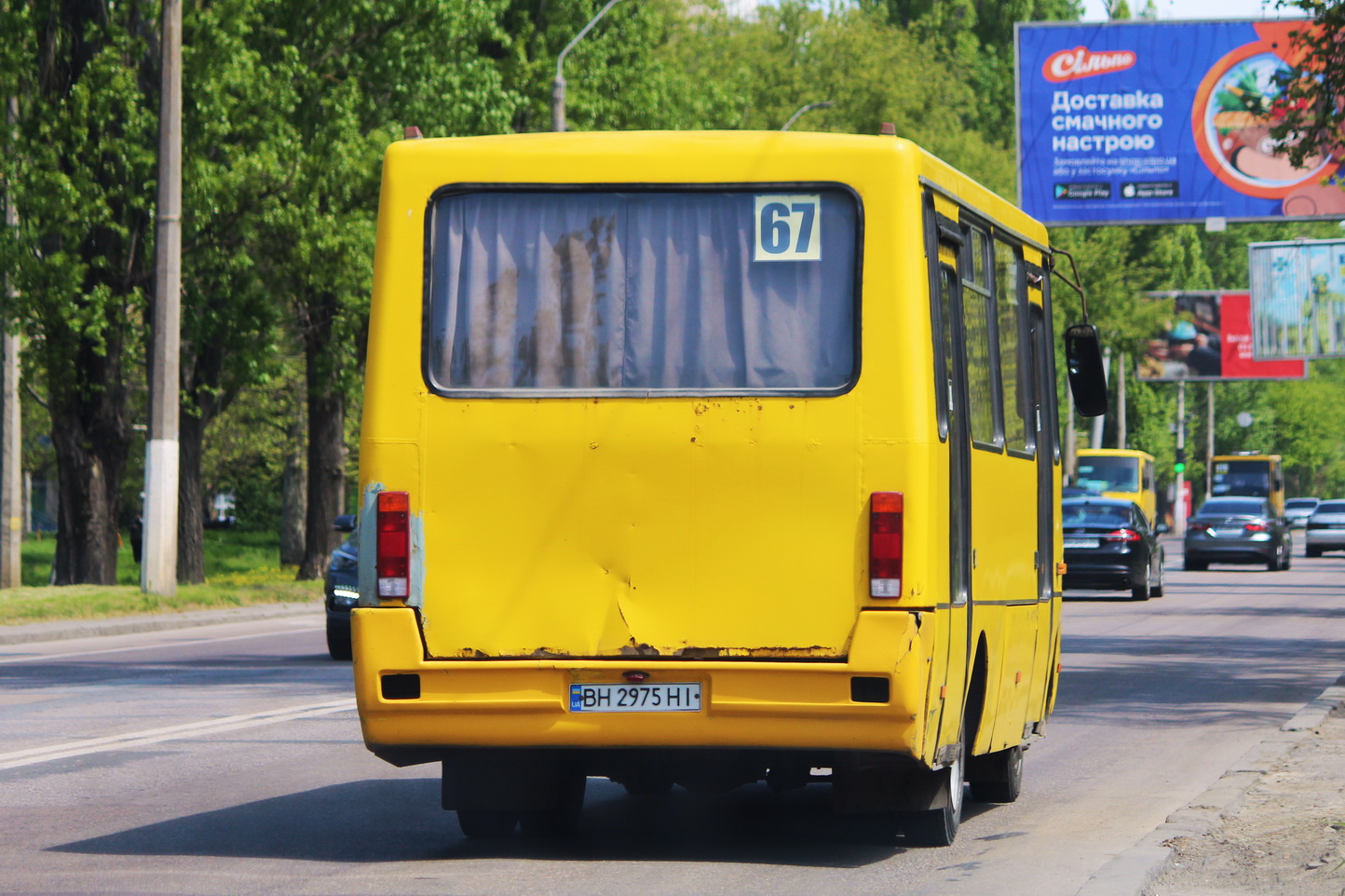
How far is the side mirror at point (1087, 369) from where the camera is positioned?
435 inches

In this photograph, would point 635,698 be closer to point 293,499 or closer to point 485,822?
point 485,822

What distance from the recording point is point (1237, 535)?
149ft

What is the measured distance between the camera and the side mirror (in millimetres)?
11047

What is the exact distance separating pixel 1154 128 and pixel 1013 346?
2584cm

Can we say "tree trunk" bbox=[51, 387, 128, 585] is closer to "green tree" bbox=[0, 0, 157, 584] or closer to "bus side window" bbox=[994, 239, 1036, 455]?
"green tree" bbox=[0, 0, 157, 584]

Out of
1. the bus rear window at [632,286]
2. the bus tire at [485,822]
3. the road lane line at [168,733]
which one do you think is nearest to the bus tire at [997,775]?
the bus tire at [485,822]

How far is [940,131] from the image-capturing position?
66000 mm

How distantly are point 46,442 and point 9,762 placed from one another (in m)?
45.5

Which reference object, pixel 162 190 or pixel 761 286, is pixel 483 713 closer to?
pixel 761 286

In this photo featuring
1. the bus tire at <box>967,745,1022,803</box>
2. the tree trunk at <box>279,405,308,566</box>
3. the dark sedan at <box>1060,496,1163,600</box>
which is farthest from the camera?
the tree trunk at <box>279,405,308,566</box>

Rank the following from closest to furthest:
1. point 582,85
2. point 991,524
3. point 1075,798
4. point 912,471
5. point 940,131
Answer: point 912,471, point 991,524, point 1075,798, point 582,85, point 940,131

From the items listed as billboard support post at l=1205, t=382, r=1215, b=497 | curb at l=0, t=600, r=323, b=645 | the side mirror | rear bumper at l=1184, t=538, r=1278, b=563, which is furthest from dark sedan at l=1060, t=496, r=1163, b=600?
billboard support post at l=1205, t=382, r=1215, b=497

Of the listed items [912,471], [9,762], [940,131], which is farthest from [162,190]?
[940,131]

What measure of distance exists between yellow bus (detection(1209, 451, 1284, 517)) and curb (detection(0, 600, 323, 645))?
56409 mm
